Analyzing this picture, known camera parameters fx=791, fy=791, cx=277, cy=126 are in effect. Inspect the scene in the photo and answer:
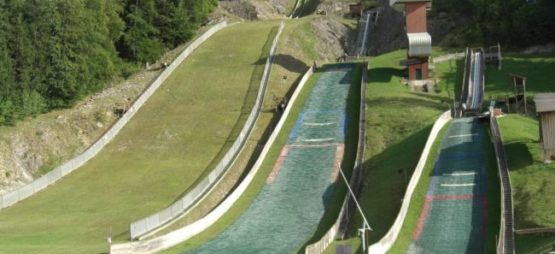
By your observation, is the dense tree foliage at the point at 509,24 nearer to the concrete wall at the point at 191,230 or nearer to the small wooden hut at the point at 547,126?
the concrete wall at the point at 191,230

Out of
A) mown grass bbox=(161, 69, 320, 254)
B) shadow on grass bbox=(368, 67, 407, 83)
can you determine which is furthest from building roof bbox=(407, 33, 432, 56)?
mown grass bbox=(161, 69, 320, 254)

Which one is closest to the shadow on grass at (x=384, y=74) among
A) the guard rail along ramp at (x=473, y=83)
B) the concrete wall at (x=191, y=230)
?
the guard rail along ramp at (x=473, y=83)

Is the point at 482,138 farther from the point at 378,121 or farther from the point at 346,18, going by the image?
the point at 346,18

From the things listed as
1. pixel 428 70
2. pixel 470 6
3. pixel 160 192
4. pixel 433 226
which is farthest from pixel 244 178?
pixel 470 6

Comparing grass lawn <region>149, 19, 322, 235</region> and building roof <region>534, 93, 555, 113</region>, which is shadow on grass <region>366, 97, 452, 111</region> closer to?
grass lawn <region>149, 19, 322, 235</region>

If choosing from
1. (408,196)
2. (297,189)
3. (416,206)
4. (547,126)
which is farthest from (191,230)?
(547,126)

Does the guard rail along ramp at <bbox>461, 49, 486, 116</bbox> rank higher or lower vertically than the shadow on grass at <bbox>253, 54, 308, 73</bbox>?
lower
